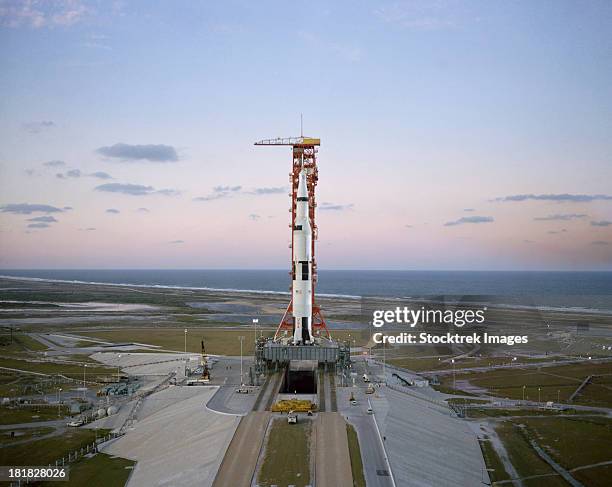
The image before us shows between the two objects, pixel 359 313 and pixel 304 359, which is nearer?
pixel 304 359

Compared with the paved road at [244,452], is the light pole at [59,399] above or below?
below

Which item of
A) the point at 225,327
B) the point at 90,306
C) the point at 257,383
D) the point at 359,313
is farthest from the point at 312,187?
the point at 90,306

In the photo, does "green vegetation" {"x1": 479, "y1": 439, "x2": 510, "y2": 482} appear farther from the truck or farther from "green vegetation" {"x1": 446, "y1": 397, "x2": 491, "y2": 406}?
the truck

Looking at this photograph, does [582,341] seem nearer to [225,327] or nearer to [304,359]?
[304,359]

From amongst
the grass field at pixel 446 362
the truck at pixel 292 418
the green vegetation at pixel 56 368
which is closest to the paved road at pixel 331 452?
the truck at pixel 292 418

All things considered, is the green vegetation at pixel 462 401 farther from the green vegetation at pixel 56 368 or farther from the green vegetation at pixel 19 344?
the green vegetation at pixel 19 344

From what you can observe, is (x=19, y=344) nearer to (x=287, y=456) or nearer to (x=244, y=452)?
(x=244, y=452)
